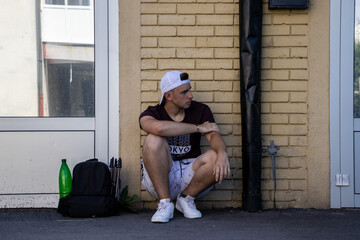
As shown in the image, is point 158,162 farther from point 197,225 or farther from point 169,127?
point 197,225

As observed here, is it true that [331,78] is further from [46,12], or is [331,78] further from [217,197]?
[46,12]

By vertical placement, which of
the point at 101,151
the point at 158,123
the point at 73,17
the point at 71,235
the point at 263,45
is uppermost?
the point at 73,17

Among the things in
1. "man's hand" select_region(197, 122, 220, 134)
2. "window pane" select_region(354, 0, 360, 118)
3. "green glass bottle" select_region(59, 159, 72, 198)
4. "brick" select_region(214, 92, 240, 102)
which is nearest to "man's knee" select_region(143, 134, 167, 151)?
"man's hand" select_region(197, 122, 220, 134)

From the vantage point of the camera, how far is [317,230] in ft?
12.6

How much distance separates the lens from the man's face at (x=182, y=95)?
A: 14.0 ft

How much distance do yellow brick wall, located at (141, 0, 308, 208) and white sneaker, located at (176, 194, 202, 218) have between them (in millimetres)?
474

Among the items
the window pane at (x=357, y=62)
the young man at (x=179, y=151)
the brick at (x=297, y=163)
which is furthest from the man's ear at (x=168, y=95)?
the window pane at (x=357, y=62)

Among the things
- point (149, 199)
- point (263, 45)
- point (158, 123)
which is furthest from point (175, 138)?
point (263, 45)

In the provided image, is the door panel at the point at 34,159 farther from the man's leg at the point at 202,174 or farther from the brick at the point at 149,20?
the brick at the point at 149,20

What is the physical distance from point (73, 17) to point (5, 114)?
122cm

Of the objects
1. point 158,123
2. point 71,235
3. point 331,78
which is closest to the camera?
point 71,235

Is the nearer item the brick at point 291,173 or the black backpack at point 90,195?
the black backpack at point 90,195

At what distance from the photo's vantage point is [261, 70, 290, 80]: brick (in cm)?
469

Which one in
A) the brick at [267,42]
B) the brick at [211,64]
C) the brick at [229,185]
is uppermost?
the brick at [267,42]
